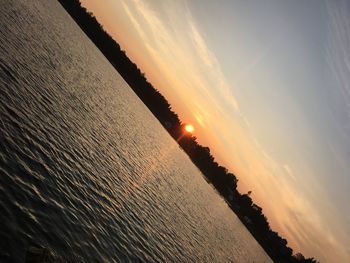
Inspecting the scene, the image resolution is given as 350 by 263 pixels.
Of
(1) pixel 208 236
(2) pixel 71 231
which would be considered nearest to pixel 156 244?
(2) pixel 71 231

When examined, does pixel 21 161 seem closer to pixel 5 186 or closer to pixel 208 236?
pixel 5 186

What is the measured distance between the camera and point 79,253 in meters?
27.7

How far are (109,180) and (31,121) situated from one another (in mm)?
14261

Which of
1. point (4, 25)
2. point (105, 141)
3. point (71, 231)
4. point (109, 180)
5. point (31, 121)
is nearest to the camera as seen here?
point (71, 231)

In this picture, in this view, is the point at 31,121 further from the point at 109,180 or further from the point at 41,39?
the point at 41,39

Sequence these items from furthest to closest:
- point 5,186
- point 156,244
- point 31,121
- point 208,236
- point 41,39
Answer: point 41,39
point 208,236
point 156,244
point 31,121
point 5,186

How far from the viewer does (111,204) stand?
4284 cm

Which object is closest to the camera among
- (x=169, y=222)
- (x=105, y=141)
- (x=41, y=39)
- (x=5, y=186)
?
(x=5, y=186)

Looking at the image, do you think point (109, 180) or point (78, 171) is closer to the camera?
point (78, 171)

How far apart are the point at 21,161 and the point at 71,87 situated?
51234 millimetres

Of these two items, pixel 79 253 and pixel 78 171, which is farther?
pixel 78 171

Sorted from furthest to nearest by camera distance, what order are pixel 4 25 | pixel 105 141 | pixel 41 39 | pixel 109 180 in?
1. pixel 41 39
2. pixel 4 25
3. pixel 105 141
4. pixel 109 180

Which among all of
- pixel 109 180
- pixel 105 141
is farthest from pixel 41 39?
pixel 109 180

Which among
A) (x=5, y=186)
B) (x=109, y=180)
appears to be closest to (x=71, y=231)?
(x=5, y=186)
